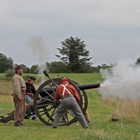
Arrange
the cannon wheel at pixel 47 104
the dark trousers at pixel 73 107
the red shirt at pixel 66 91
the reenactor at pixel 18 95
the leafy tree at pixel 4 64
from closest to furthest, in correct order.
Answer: the dark trousers at pixel 73 107 → the red shirt at pixel 66 91 → the reenactor at pixel 18 95 → the cannon wheel at pixel 47 104 → the leafy tree at pixel 4 64

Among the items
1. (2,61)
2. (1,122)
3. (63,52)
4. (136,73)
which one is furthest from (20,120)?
(63,52)

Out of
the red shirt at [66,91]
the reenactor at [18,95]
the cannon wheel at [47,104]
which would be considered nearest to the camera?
the red shirt at [66,91]

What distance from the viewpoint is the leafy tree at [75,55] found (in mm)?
85812

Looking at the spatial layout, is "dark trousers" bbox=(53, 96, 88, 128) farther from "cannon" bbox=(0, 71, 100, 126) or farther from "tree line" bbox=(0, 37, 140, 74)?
"tree line" bbox=(0, 37, 140, 74)

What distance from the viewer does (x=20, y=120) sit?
16.5 m

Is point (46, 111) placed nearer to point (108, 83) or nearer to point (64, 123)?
point (64, 123)

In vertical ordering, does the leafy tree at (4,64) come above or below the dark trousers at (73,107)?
above

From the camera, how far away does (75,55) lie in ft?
293

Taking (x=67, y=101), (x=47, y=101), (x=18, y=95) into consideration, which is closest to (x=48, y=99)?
(x=47, y=101)

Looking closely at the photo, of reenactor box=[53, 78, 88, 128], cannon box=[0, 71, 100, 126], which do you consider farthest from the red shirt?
cannon box=[0, 71, 100, 126]

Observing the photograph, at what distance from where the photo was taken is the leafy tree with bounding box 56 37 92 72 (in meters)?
85.8

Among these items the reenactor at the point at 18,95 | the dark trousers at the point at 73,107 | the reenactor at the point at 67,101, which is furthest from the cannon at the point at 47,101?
the dark trousers at the point at 73,107

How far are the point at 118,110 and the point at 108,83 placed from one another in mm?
2415

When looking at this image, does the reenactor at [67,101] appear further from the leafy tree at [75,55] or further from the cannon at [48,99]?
the leafy tree at [75,55]
